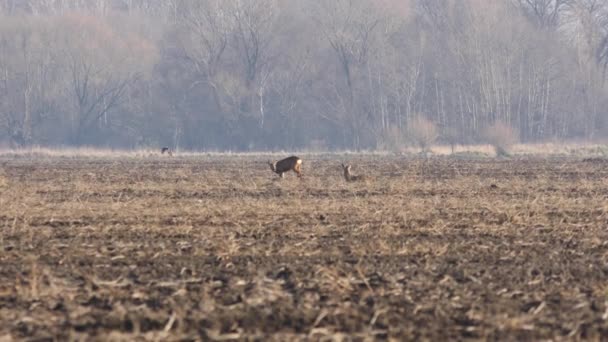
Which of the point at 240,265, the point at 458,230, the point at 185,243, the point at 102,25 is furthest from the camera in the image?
the point at 102,25

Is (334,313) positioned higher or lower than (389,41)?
lower

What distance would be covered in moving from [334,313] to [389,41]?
229ft

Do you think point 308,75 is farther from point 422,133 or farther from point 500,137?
point 500,137

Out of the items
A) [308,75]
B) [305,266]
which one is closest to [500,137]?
[308,75]

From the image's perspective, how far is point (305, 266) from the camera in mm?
11820

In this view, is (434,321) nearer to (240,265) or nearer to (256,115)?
(240,265)

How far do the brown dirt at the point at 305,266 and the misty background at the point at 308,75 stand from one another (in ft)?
172

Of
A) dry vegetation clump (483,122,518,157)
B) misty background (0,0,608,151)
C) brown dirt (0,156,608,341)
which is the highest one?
misty background (0,0,608,151)

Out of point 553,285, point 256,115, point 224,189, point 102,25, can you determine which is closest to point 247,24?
point 256,115

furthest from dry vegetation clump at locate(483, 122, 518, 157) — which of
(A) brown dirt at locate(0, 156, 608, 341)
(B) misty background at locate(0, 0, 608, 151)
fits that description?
(A) brown dirt at locate(0, 156, 608, 341)

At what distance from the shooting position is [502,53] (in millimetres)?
73688

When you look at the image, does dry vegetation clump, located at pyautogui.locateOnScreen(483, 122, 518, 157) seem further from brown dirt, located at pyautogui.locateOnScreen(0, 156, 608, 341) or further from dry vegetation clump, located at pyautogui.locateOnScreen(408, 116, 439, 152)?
brown dirt, located at pyautogui.locateOnScreen(0, 156, 608, 341)

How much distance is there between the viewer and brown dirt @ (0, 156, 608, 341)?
8711 millimetres

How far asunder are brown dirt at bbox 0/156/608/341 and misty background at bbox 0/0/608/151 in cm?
5235
